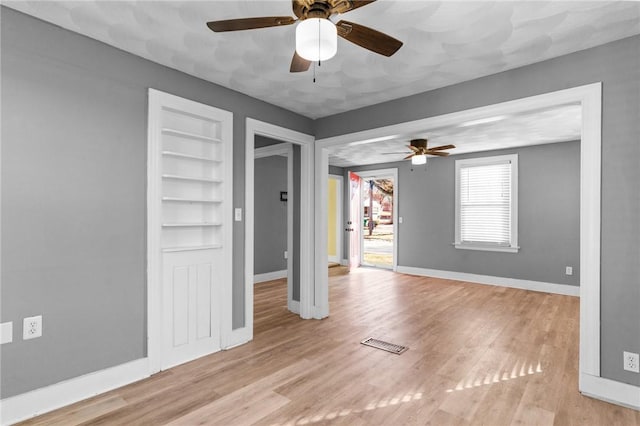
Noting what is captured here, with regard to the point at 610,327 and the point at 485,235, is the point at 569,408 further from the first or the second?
the point at 485,235

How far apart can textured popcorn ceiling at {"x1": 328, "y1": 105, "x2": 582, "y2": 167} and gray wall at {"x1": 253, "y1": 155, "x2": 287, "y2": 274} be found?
4.10ft

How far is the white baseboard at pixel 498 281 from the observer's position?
5.43m

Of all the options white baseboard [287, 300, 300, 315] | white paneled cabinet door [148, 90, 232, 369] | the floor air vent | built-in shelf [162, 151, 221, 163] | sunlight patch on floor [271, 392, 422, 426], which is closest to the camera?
sunlight patch on floor [271, 392, 422, 426]

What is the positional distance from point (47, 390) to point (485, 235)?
Result: 6382mm

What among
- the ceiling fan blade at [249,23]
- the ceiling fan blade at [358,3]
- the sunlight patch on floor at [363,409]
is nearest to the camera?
the ceiling fan blade at [358,3]

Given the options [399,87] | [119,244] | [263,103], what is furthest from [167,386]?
[399,87]

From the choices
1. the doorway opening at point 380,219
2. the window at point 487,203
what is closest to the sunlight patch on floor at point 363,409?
the window at point 487,203

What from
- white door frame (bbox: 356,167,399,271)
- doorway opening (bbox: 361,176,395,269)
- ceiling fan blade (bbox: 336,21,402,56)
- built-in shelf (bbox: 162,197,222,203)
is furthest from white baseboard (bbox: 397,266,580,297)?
ceiling fan blade (bbox: 336,21,402,56)

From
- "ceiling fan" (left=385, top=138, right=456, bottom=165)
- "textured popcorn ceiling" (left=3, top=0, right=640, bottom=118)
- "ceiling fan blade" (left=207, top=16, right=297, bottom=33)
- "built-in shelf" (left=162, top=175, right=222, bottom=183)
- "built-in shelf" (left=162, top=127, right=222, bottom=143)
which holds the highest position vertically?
"textured popcorn ceiling" (left=3, top=0, right=640, bottom=118)

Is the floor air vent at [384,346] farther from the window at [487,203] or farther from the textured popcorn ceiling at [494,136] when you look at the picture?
the window at [487,203]

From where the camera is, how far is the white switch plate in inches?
80.4

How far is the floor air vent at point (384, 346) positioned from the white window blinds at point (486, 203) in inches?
150

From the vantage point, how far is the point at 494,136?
5051mm

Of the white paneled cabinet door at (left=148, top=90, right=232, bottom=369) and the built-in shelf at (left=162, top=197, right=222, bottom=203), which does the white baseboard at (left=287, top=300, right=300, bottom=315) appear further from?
the built-in shelf at (left=162, top=197, right=222, bottom=203)
